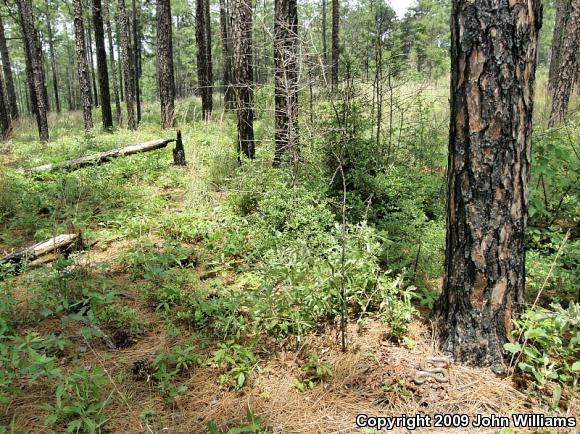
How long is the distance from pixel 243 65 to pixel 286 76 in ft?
6.31

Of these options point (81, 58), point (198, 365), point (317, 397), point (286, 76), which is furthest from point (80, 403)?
point (81, 58)

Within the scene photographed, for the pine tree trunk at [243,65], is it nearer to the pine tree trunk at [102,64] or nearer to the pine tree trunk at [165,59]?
the pine tree trunk at [165,59]

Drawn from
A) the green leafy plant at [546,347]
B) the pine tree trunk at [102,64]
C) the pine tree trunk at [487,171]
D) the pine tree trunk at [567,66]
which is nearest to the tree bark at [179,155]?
the pine tree trunk at [487,171]

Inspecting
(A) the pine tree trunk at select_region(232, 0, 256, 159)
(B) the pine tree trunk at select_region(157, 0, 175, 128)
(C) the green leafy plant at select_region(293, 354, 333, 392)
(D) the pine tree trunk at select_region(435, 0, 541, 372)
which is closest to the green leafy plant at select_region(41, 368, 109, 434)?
(C) the green leafy plant at select_region(293, 354, 333, 392)

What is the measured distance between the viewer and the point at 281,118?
529cm

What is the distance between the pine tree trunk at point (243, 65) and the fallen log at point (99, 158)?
197cm

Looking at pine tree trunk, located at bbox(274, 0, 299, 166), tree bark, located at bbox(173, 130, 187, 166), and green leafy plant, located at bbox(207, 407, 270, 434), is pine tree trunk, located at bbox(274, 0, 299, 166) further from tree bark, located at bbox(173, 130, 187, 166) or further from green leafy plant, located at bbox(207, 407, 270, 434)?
green leafy plant, located at bbox(207, 407, 270, 434)

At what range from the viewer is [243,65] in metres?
6.00

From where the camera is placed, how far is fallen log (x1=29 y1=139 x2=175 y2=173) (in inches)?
244

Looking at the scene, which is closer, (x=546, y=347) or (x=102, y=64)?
(x=546, y=347)

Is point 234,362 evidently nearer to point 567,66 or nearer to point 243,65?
point 243,65

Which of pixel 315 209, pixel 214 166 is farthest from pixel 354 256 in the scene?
pixel 214 166

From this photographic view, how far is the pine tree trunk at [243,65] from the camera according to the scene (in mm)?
5766

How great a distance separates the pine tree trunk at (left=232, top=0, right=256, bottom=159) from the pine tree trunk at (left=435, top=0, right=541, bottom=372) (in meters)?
3.94
